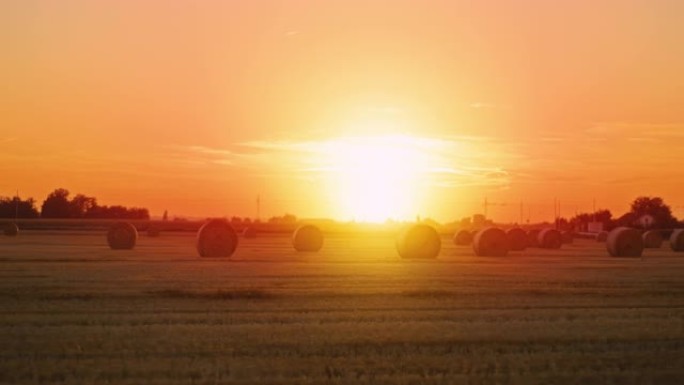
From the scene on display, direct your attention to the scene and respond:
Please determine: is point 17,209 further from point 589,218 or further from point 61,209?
point 589,218

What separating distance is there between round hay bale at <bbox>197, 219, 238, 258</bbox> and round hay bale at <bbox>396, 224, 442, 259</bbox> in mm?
7379

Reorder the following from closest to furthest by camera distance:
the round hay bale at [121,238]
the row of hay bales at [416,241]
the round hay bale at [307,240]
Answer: the row of hay bales at [416,241], the round hay bale at [121,238], the round hay bale at [307,240]

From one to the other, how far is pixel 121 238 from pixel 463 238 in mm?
26318

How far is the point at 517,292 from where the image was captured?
68.8 feet

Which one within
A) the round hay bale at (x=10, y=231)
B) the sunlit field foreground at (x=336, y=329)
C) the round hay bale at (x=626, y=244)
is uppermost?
the round hay bale at (x=10, y=231)

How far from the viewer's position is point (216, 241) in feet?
125

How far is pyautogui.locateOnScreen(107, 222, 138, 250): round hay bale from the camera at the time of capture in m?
47.0

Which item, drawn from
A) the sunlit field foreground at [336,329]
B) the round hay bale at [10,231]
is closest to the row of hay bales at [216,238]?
the sunlit field foreground at [336,329]

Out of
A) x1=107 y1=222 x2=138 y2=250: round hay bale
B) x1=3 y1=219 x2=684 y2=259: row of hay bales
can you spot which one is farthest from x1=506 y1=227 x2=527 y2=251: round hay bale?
x1=107 y1=222 x2=138 y2=250: round hay bale

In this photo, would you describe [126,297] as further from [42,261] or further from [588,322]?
[42,261]

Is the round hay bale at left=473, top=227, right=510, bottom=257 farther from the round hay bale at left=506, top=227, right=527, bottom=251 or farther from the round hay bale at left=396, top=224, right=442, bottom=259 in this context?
the round hay bale at left=506, top=227, right=527, bottom=251

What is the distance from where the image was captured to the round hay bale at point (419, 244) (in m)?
40.1

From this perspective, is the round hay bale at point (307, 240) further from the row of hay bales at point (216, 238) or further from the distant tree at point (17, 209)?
the distant tree at point (17, 209)

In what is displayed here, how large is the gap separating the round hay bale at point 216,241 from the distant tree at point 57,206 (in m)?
90.8
